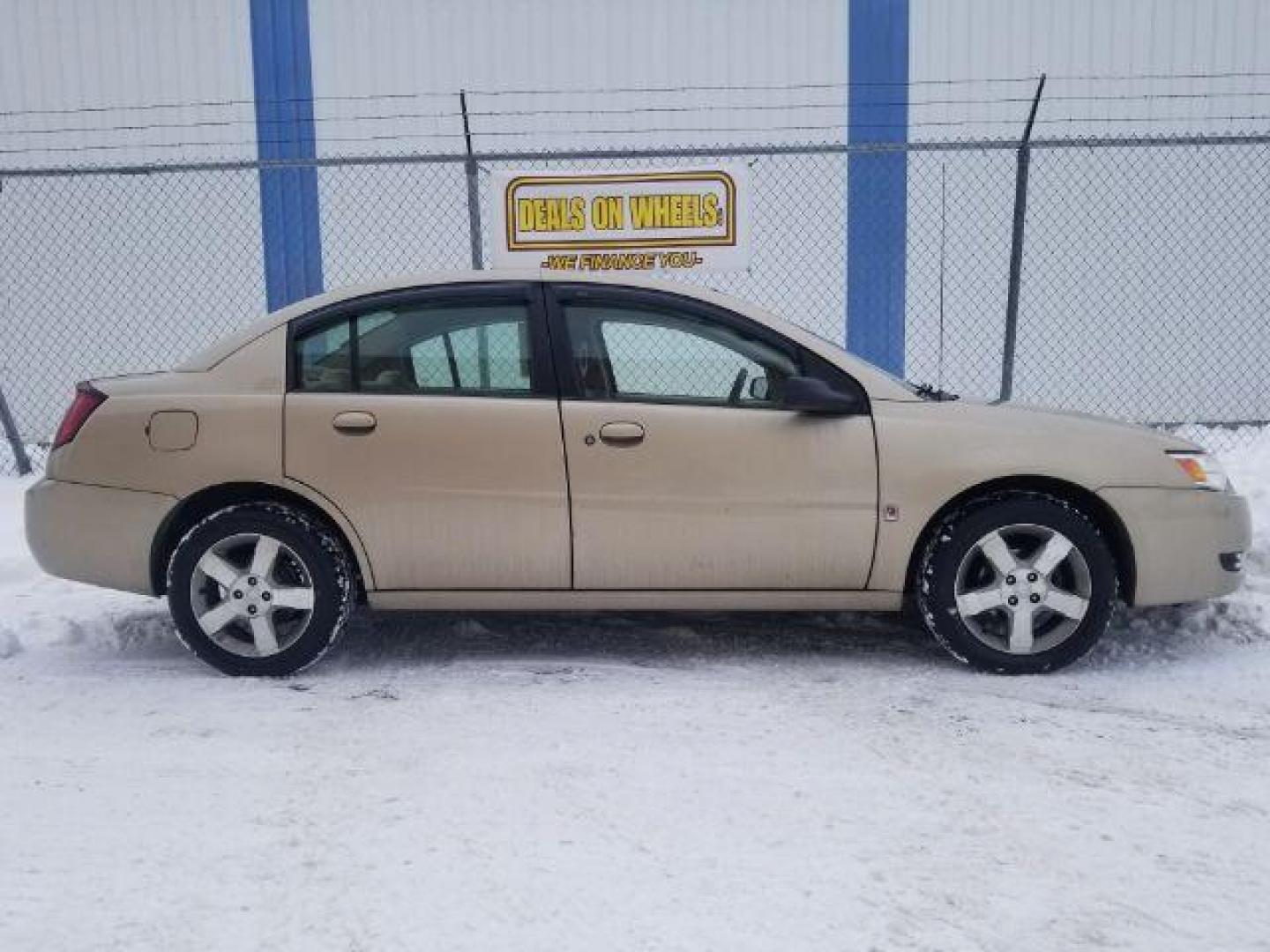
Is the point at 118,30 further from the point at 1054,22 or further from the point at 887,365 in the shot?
the point at 1054,22

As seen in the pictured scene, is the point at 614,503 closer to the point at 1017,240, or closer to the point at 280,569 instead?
the point at 280,569

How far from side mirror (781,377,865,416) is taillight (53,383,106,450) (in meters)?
2.51

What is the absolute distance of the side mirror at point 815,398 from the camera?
425 cm

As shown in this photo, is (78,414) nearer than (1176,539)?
No

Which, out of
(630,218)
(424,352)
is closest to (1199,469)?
(424,352)

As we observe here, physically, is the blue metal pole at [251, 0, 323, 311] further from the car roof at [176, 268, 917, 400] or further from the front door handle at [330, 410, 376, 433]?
the front door handle at [330, 410, 376, 433]

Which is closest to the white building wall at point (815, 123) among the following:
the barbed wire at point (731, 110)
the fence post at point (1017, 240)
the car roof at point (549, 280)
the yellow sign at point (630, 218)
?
the barbed wire at point (731, 110)

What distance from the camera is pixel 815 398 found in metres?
4.25

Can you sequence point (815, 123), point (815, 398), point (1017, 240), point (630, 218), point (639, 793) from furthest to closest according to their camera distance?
point (815, 123) < point (1017, 240) < point (630, 218) < point (815, 398) < point (639, 793)

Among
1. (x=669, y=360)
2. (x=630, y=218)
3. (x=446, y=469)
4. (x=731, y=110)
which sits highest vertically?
(x=731, y=110)

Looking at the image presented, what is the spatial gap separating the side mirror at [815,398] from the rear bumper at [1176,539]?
0.98m

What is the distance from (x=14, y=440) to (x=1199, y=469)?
24.6 ft

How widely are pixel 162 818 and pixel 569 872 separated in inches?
44.4

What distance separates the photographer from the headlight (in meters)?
4.38
